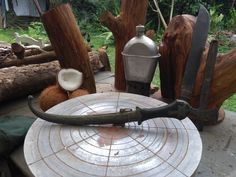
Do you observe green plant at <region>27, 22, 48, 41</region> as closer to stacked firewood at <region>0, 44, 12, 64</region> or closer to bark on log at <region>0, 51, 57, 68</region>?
stacked firewood at <region>0, 44, 12, 64</region>

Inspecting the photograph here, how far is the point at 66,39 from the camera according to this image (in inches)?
79.3

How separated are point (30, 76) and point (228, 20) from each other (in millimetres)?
5269

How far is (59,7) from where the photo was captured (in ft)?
6.42

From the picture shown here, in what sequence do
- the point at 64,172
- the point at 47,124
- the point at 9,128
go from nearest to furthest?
the point at 64,172 → the point at 47,124 → the point at 9,128

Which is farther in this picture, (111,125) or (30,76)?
(30,76)

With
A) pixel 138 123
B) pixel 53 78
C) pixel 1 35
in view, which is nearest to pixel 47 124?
pixel 138 123

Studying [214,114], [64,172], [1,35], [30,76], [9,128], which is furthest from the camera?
[1,35]

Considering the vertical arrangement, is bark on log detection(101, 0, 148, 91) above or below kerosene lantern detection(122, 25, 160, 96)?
above

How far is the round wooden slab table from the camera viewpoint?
0.98 m

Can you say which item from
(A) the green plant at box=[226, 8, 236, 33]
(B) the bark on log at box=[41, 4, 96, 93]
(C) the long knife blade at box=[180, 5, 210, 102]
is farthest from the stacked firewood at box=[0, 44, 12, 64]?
(A) the green plant at box=[226, 8, 236, 33]

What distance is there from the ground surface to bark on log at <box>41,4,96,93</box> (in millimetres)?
546

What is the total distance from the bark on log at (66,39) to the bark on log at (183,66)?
0.62 meters

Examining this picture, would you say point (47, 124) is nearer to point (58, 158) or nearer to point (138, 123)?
point (58, 158)

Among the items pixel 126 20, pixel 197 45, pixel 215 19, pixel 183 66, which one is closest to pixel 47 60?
pixel 126 20
